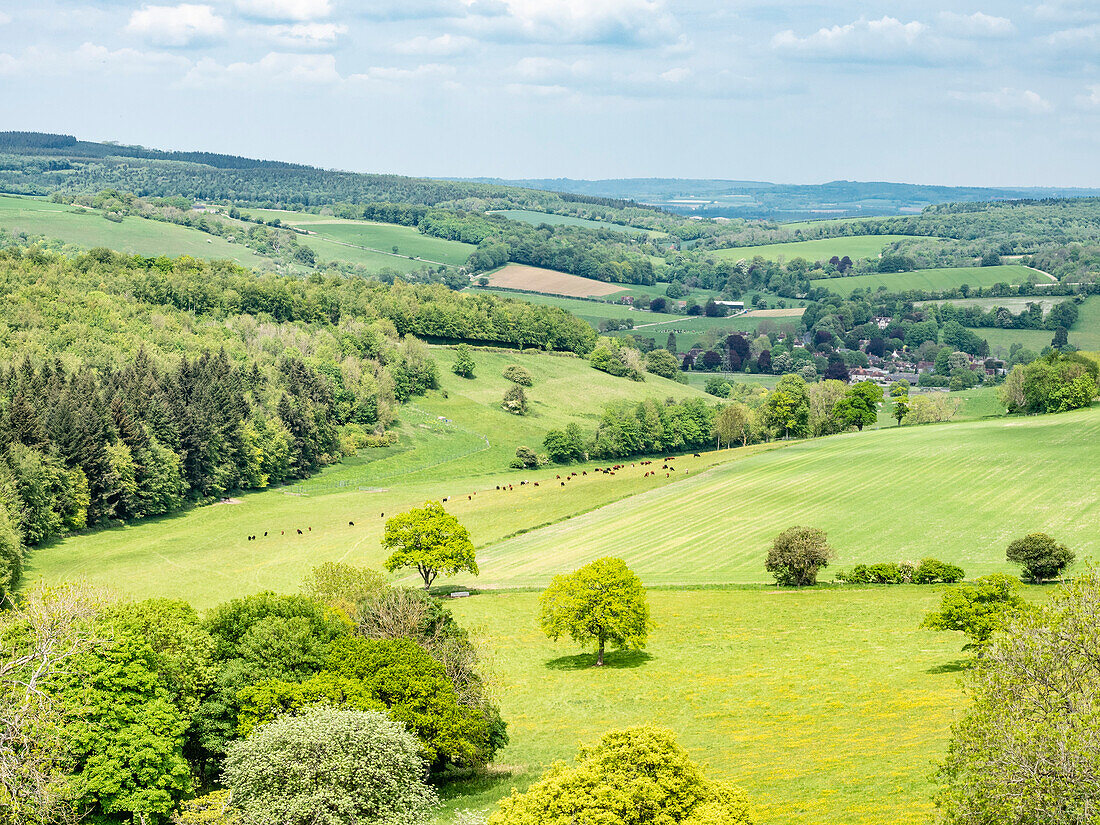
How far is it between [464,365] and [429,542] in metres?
107

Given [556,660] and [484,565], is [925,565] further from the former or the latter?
[484,565]

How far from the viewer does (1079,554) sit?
252 feet

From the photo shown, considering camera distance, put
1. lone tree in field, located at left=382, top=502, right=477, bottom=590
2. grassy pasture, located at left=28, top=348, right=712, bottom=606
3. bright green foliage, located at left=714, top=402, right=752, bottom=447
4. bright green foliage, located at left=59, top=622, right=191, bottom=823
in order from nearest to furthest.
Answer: bright green foliage, located at left=59, top=622, right=191, bottom=823 < lone tree in field, located at left=382, top=502, right=477, bottom=590 < grassy pasture, located at left=28, top=348, right=712, bottom=606 < bright green foliage, located at left=714, top=402, right=752, bottom=447

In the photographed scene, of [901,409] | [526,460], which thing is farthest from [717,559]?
[901,409]

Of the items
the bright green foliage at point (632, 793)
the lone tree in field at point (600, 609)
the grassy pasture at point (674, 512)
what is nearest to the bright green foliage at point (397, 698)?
the bright green foliage at point (632, 793)

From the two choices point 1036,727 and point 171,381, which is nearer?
point 1036,727

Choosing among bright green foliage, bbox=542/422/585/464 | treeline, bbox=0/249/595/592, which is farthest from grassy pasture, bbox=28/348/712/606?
bright green foliage, bbox=542/422/585/464

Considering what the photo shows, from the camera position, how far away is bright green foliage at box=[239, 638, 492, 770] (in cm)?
4388

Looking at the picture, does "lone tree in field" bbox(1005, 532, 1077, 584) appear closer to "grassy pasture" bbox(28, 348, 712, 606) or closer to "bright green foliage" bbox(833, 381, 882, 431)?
"grassy pasture" bbox(28, 348, 712, 606)

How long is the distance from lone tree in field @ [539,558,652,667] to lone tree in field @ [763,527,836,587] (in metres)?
17.0

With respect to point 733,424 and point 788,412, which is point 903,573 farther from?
point 733,424

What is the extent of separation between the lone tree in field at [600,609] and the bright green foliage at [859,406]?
97071mm

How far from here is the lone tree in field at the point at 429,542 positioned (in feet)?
256

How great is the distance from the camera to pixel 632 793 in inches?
1186
